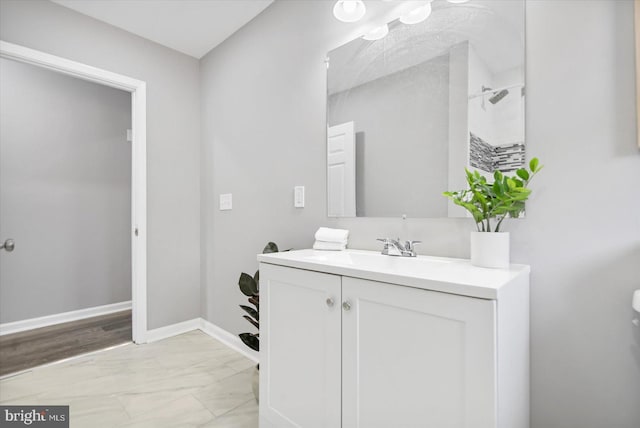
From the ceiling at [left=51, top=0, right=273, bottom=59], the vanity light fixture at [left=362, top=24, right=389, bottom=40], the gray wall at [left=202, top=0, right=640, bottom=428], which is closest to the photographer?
the gray wall at [left=202, top=0, right=640, bottom=428]

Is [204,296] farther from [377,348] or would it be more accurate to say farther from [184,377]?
[377,348]

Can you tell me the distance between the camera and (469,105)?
123cm

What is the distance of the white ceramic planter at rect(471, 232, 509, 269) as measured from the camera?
1001mm

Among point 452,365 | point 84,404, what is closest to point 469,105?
point 452,365

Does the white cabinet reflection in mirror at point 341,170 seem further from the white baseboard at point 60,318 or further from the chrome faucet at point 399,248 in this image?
the white baseboard at point 60,318

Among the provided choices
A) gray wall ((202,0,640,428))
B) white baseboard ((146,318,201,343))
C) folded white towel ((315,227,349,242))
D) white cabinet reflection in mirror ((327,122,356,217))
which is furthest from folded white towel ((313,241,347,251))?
white baseboard ((146,318,201,343))

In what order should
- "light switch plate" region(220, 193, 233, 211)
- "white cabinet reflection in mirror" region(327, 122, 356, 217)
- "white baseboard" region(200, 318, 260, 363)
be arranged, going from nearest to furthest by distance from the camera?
"white cabinet reflection in mirror" region(327, 122, 356, 217) → "white baseboard" region(200, 318, 260, 363) → "light switch plate" region(220, 193, 233, 211)

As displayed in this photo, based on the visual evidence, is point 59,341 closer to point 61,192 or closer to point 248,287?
point 61,192

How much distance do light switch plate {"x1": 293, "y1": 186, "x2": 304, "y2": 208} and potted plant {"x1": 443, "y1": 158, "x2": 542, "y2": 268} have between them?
38.6 inches

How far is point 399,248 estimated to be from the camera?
4.33 feet

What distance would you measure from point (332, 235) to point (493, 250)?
74cm

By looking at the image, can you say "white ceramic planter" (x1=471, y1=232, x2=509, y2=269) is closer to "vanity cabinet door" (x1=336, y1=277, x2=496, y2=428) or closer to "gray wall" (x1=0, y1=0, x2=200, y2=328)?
"vanity cabinet door" (x1=336, y1=277, x2=496, y2=428)

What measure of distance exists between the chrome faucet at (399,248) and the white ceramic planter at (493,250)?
298mm

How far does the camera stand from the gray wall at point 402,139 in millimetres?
1303
